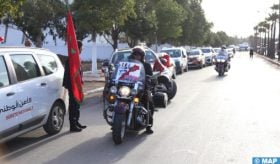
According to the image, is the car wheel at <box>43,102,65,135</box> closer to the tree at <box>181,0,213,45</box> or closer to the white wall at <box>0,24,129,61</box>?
the white wall at <box>0,24,129,61</box>

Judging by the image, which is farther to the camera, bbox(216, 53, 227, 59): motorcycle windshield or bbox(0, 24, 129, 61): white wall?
bbox(0, 24, 129, 61): white wall

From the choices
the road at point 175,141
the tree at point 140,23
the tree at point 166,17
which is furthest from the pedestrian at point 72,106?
the tree at point 166,17

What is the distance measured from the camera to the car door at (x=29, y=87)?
804 centimetres

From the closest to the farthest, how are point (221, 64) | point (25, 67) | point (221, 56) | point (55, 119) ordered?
point (25, 67)
point (55, 119)
point (221, 64)
point (221, 56)

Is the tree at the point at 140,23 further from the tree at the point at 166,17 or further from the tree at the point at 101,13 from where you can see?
the tree at the point at 101,13

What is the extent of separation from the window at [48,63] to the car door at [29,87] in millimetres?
317

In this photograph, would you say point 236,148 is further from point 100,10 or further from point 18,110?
point 100,10

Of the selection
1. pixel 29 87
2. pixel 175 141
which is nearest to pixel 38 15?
pixel 29 87

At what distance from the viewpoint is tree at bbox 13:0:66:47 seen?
22.2 metres

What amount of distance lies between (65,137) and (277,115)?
5344 millimetres

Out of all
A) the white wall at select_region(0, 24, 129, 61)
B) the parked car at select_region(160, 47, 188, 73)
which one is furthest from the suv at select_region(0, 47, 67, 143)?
the white wall at select_region(0, 24, 129, 61)

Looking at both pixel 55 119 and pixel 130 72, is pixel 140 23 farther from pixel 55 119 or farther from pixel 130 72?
pixel 130 72

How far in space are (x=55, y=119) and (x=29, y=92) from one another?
1321 millimetres

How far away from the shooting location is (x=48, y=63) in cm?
950
